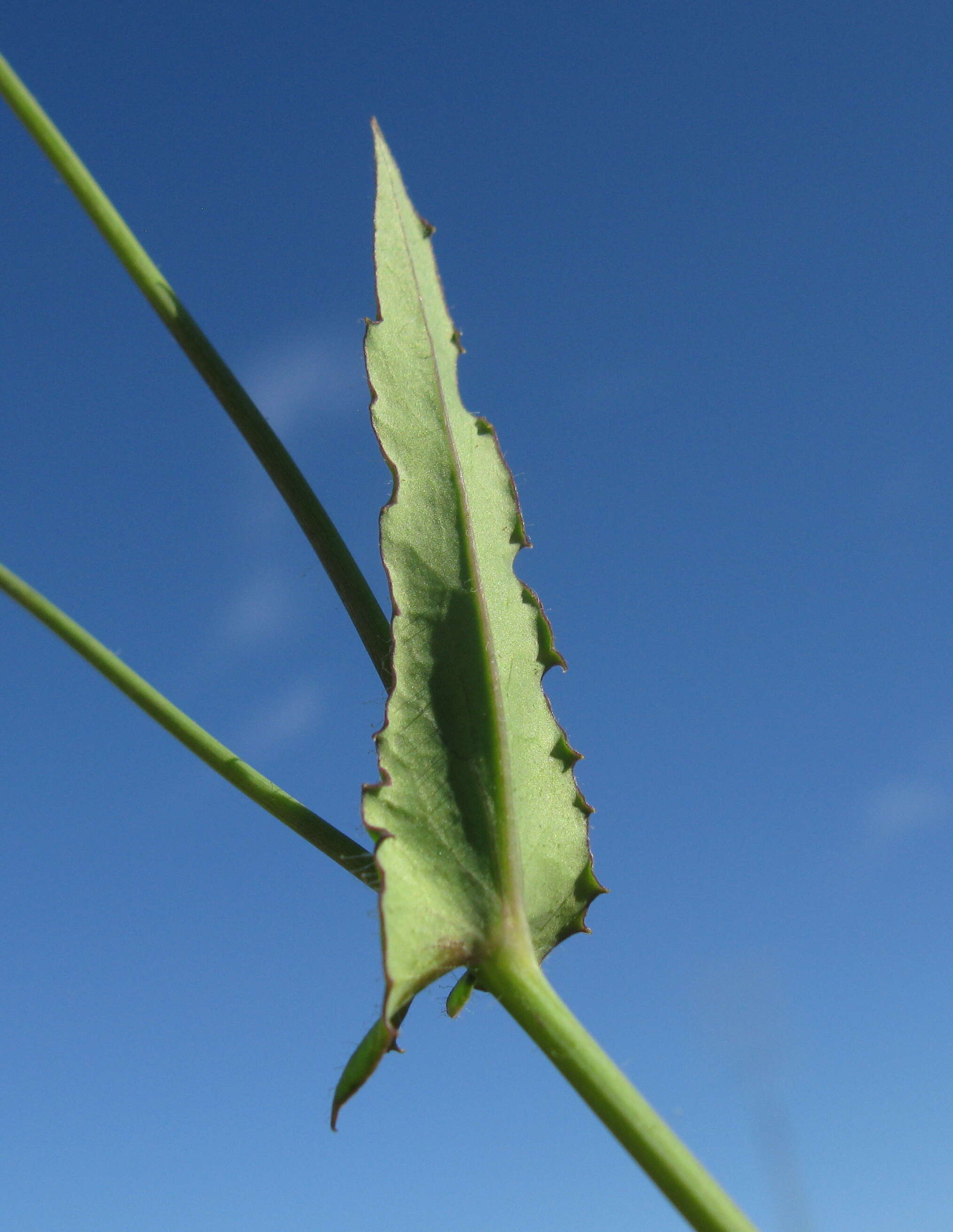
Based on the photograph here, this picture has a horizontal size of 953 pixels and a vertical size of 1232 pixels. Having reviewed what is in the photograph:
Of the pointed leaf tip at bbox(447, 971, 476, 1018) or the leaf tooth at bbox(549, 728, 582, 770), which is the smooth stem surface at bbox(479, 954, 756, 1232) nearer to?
the pointed leaf tip at bbox(447, 971, 476, 1018)

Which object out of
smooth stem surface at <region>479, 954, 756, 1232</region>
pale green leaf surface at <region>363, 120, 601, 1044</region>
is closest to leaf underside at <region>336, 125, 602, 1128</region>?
pale green leaf surface at <region>363, 120, 601, 1044</region>

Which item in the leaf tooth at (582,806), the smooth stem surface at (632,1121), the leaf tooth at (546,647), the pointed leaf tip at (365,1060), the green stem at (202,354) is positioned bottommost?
the smooth stem surface at (632,1121)

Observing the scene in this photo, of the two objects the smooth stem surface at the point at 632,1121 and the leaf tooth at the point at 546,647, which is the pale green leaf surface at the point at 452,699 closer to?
the leaf tooth at the point at 546,647

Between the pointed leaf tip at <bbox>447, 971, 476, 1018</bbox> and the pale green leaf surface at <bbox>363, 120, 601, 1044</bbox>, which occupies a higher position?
the pale green leaf surface at <bbox>363, 120, 601, 1044</bbox>

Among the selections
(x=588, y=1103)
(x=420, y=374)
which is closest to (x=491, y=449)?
(x=420, y=374)

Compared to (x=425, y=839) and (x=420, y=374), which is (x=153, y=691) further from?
Answer: (x=420, y=374)

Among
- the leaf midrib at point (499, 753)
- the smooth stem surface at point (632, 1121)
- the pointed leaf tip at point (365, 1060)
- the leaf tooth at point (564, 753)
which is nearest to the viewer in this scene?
the smooth stem surface at point (632, 1121)

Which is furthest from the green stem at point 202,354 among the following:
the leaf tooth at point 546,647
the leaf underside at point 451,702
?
the leaf tooth at point 546,647

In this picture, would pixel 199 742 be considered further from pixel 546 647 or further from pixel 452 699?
pixel 546 647
